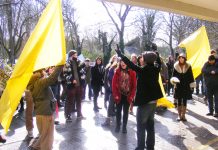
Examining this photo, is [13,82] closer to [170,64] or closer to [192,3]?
[192,3]

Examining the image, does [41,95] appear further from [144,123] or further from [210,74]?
[210,74]

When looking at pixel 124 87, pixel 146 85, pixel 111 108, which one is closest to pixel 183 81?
pixel 111 108

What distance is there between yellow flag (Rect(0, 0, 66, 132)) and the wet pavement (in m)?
2.21

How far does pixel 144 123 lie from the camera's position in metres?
6.27

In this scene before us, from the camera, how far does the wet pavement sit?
7109mm

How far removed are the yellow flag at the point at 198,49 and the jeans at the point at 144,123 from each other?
14.3 feet

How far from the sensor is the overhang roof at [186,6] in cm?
596

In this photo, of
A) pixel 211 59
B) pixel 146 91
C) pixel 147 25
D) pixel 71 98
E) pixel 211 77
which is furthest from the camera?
pixel 147 25

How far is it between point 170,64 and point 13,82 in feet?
34.8

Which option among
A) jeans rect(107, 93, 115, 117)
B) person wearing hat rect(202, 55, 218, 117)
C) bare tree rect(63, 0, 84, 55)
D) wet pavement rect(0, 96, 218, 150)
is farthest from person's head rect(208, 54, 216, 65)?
bare tree rect(63, 0, 84, 55)

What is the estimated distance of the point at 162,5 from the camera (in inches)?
246

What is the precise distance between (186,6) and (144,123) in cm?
243

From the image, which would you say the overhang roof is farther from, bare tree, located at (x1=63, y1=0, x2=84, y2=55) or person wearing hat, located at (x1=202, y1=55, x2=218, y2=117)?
bare tree, located at (x1=63, y1=0, x2=84, y2=55)

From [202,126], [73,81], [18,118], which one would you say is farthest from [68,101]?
[202,126]
